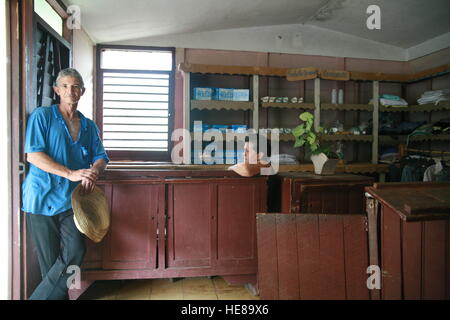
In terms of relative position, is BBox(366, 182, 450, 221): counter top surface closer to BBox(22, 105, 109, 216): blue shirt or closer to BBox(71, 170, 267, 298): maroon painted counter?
BBox(71, 170, 267, 298): maroon painted counter

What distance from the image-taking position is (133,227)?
2.69 meters

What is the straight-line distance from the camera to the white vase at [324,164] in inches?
122

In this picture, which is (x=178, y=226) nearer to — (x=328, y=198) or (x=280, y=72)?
(x=328, y=198)

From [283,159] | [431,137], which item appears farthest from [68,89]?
[431,137]

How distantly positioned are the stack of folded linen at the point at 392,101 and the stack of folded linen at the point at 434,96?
20cm

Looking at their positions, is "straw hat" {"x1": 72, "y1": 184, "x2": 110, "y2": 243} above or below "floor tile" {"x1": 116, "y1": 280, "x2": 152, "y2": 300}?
above

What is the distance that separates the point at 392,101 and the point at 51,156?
4.37 m

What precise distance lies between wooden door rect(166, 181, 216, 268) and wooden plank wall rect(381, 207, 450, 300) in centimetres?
141

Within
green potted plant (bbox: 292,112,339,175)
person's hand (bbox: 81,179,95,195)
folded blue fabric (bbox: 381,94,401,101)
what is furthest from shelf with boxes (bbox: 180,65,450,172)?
person's hand (bbox: 81,179,95,195)

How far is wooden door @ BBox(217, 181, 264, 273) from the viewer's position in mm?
2805

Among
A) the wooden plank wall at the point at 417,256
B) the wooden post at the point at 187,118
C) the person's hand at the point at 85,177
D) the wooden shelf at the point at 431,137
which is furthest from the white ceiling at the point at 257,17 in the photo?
the wooden plank wall at the point at 417,256

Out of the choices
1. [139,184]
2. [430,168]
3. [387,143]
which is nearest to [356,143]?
[387,143]

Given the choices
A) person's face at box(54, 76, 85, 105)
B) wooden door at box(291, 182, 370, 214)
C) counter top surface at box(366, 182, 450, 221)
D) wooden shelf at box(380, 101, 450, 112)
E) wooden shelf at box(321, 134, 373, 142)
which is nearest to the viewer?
counter top surface at box(366, 182, 450, 221)

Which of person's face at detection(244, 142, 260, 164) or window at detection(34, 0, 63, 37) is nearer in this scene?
window at detection(34, 0, 63, 37)
